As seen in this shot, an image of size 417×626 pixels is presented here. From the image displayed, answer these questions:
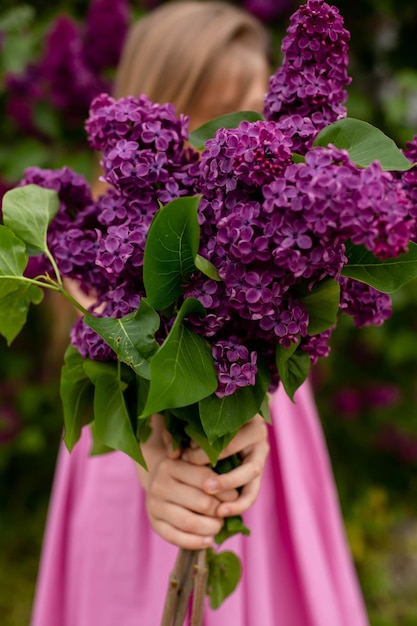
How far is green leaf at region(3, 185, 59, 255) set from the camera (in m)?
0.48

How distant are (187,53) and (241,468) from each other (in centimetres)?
70

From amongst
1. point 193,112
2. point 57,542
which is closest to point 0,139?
Result: point 193,112

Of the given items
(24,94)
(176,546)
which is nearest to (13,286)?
(176,546)

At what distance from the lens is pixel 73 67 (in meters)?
1.11

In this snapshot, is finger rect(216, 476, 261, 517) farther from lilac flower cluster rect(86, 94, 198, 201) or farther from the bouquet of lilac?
lilac flower cluster rect(86, 94, 198, 201)

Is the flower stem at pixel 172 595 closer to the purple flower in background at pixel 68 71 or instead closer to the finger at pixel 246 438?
the finger at pixel 246 438

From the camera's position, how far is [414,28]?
1472 mm

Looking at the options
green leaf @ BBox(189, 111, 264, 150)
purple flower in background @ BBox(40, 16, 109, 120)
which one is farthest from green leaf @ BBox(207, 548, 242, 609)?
purple flower in background @ BBox(40, 16, 109, 120)

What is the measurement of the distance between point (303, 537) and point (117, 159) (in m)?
0.63

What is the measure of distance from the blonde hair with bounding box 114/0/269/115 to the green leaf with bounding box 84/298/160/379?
0.66 metres

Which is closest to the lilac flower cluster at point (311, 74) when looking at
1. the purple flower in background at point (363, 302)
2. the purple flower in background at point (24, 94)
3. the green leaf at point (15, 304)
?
the purple flower in background at point (363, 302)

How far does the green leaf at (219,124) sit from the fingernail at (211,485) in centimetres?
27

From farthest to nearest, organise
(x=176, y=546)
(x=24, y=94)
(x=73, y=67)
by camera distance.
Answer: (x=24, y=94) → (x=73, y=67) → (x=176, y=546)

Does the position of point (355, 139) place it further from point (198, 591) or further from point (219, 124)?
point (198, 591)
